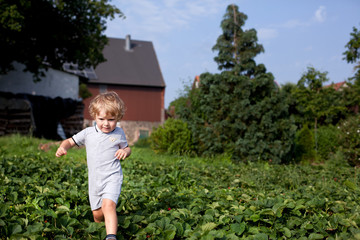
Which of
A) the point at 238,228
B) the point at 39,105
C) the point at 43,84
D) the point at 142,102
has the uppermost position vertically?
the point at 142,102

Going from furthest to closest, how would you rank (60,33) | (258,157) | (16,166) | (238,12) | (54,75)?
(54,75) → (60,33) → (238,12) → (258,157) → (16,166)

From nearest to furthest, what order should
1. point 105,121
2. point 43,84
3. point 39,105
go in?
point 105,121
point 39,105
point 43,84

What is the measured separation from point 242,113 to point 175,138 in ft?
8.47

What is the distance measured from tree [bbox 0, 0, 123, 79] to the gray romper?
1158cm

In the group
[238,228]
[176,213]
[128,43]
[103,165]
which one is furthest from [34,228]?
[128,43]

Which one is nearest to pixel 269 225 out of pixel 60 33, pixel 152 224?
pixel 152 224

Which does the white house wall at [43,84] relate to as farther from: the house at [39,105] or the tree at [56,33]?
the tree at [56,33]

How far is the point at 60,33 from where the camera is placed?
48.9 feet

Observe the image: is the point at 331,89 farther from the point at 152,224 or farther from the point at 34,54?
the point at 152,224

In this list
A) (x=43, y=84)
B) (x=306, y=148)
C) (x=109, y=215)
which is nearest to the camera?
(x=109, y=215)

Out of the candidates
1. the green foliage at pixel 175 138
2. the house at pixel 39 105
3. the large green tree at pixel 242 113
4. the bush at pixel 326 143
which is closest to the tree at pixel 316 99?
the bush at pixel 326 143

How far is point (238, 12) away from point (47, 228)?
1215 cm

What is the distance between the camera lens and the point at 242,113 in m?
11.4

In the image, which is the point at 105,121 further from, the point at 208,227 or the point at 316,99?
the point at 316,99
